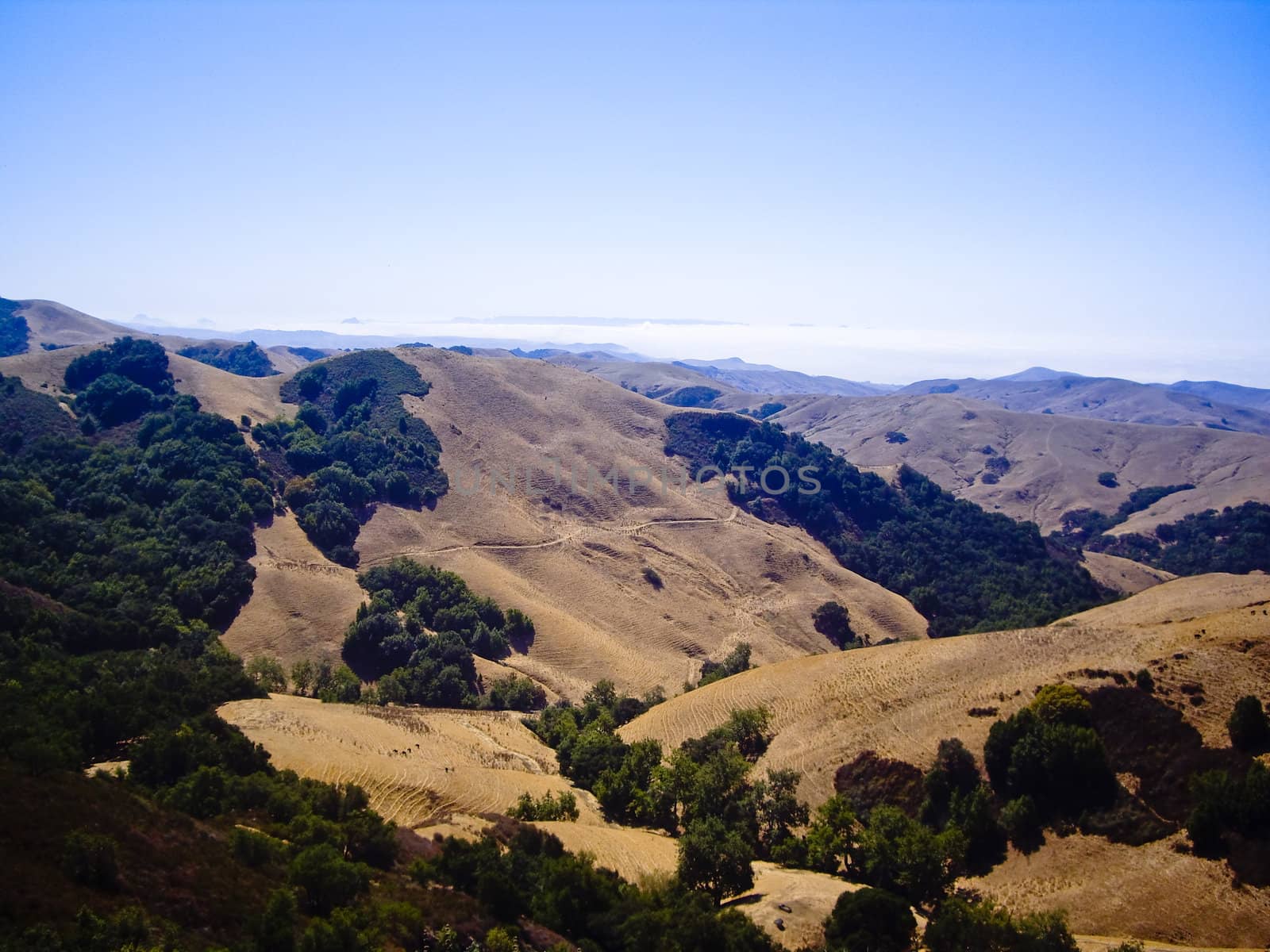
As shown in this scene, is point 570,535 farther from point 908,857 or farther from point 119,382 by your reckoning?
point 908,857

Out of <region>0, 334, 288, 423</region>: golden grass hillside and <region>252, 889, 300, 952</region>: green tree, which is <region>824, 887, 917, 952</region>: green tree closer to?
<region>252, 889, 300, 952</region>: green tree

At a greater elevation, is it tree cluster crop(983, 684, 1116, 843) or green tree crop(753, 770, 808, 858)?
tree cluster crop(983, 684, 1116, 843)

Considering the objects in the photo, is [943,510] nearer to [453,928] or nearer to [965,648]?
[965,648]

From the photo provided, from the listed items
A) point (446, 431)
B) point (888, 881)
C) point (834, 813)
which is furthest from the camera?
point (446, 431)

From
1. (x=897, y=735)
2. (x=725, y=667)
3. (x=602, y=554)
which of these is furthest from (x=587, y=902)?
(x=602, y=554)

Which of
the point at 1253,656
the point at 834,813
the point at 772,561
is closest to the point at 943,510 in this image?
the point at 772,561

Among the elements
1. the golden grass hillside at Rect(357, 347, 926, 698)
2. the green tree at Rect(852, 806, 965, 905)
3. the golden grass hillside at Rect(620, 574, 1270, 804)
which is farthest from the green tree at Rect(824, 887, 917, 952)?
the golden grass hillside at Rect(357, 347, 926, 698)
